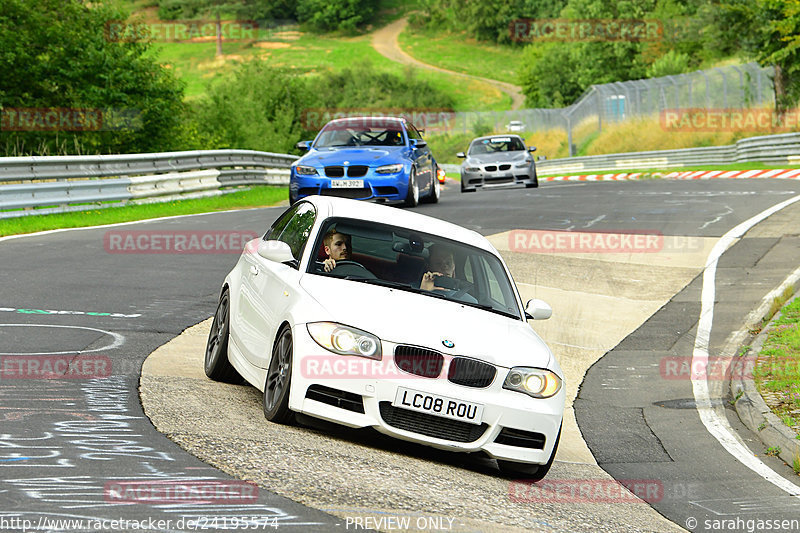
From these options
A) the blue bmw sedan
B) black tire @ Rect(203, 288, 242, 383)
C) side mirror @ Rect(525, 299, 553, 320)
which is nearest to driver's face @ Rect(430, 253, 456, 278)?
side mirror @ Rect(525, 299, 553, 320)

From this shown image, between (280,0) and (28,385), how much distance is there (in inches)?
6322

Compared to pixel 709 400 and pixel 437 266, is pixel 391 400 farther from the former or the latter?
pixel 709 400

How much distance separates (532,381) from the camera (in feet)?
23.2

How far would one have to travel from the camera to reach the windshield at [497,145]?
101 ft

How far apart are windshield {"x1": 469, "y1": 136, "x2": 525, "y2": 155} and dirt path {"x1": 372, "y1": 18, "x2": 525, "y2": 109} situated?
87736 millimetres

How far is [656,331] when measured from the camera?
44.6ft

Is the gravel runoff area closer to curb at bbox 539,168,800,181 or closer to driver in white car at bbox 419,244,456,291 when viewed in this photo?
driver in white car at bbox 419,244,456,291

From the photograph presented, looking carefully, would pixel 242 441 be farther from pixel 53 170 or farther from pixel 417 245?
pixel 53 170

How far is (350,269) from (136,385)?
1.72 m

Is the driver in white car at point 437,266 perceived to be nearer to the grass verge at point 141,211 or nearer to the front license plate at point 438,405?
the front license plate at point 438,405

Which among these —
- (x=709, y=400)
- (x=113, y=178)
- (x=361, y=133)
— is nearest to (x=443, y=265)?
(x=709, y=400)

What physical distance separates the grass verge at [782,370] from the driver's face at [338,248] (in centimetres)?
399

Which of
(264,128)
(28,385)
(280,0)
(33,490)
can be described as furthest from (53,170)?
(280,0)

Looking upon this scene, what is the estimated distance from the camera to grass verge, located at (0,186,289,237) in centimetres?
1859
